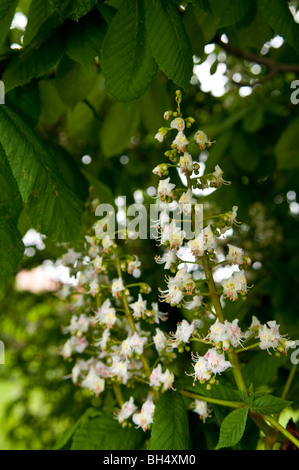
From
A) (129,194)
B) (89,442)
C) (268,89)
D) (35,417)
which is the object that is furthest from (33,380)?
(268,89)

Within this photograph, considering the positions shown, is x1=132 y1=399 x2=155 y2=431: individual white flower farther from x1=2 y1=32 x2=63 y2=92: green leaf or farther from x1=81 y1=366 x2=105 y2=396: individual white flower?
x1=2 y1=32 x2=63 y2=92: green leaf

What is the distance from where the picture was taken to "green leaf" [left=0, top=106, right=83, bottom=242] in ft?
2.51

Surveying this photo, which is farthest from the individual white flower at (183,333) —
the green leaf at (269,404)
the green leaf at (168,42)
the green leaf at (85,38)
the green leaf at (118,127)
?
the green leaf at (118,127)

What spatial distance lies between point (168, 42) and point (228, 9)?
17cm

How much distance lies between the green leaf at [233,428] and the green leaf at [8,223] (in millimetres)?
415

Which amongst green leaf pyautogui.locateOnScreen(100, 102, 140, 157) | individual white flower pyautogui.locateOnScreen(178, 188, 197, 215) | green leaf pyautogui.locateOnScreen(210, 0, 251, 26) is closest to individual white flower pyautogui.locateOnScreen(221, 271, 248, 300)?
individual white flower pyautogui.locateOnScreen(178, 188, 197, 215)

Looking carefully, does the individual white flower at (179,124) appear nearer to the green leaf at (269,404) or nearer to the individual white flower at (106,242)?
the individual white flower at (106,242)

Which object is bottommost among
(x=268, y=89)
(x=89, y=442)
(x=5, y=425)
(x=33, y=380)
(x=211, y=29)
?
(x=5, y=425)

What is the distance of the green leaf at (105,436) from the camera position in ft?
3.15

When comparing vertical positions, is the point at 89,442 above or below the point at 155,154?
above

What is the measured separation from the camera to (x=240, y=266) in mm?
827

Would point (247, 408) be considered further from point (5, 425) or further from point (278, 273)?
point (5, 425)

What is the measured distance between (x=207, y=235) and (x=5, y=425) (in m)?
2.39

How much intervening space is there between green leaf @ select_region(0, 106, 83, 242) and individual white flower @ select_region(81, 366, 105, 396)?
353 millimetres
